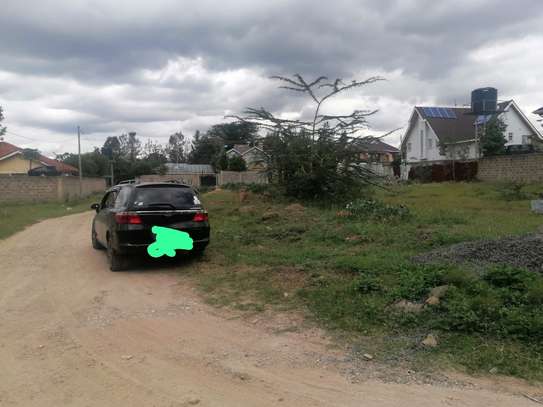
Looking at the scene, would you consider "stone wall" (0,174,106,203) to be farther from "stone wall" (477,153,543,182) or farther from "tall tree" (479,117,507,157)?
"tall tree" (479,117,507,157)

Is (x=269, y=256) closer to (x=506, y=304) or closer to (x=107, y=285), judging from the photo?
(x=107, y=285)

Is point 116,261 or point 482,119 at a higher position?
point 482,119

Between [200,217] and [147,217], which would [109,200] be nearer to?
[147,217]

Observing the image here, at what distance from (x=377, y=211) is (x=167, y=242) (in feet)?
19.6

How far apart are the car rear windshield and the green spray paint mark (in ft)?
1.37

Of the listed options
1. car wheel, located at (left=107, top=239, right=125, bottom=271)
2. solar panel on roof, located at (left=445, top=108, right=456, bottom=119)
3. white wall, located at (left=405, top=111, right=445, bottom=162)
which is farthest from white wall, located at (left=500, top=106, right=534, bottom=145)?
car wheel, located at (left=107, top=239, right=125, bottom=271)

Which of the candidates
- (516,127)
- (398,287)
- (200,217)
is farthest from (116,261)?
(516,127)

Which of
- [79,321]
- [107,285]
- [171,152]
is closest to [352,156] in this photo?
[107,285]

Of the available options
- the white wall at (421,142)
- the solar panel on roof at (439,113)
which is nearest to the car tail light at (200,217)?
the white wall at (421,142)

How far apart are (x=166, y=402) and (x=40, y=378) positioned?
4.19ft

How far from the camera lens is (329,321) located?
5.21 meters

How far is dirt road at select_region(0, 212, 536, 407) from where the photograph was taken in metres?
3.54

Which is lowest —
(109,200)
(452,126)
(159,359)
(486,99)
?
(159,359)

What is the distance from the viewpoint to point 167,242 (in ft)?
26.1
